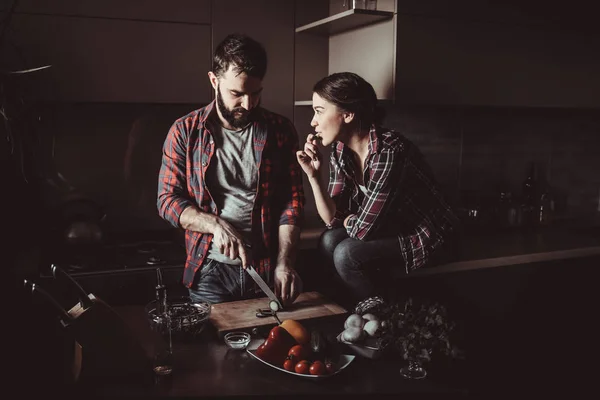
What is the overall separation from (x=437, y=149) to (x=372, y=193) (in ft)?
4.28

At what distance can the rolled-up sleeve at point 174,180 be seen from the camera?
2162 mm

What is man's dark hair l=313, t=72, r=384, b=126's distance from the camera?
2.47 meters

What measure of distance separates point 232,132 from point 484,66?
1436 mm

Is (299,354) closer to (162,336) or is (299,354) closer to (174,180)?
(162,336)

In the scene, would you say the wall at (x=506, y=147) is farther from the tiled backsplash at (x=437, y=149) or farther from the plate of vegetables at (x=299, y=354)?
the plate of vegetables at (x=299, y=354)

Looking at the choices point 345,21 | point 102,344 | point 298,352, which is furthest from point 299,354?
point 345,21

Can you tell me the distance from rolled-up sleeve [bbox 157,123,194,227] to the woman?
490 mm

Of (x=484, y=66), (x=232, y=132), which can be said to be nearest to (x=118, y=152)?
(x=232, y=132)

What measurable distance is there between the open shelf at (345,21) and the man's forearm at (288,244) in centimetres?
104

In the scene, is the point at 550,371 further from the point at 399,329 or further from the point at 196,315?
the point at 196,315

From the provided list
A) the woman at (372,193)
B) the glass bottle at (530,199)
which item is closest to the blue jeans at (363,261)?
the woman at (372,193)

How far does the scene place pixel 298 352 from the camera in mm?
1530

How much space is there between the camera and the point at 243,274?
222 cm

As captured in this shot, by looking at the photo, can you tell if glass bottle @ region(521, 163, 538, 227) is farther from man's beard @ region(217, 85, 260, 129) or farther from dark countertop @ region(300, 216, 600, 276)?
man's beard @ region(217, 85, 260, 129)
